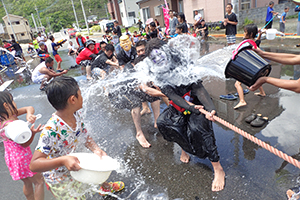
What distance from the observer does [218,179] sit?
2480 millimetres

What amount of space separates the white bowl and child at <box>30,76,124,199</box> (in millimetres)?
122

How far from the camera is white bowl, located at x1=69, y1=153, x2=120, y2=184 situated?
6.06ft

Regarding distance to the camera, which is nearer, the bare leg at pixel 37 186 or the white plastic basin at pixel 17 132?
the white plastic basin at pixel 17 132

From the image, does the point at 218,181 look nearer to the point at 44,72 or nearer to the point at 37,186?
the point at 37,186

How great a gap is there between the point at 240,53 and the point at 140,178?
2090mm

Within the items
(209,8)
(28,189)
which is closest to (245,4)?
(209,8)

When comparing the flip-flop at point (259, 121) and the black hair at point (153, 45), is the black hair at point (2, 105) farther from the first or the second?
the flip-flop at point (259, 121)

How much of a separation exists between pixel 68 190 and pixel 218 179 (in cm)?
173

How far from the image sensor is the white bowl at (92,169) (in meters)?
1.85

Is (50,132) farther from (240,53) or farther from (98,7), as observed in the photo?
(98,7)

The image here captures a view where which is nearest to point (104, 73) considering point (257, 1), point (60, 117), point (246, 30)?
point (246, 30)

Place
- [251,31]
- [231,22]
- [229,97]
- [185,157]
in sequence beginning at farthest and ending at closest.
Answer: [231,22] → [229,97] → [251,31] → [185,157]

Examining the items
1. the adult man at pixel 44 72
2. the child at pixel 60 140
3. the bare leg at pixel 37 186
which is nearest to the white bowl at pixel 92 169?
the child at pixel 60 140

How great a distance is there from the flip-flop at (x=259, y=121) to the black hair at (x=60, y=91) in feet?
10.0
